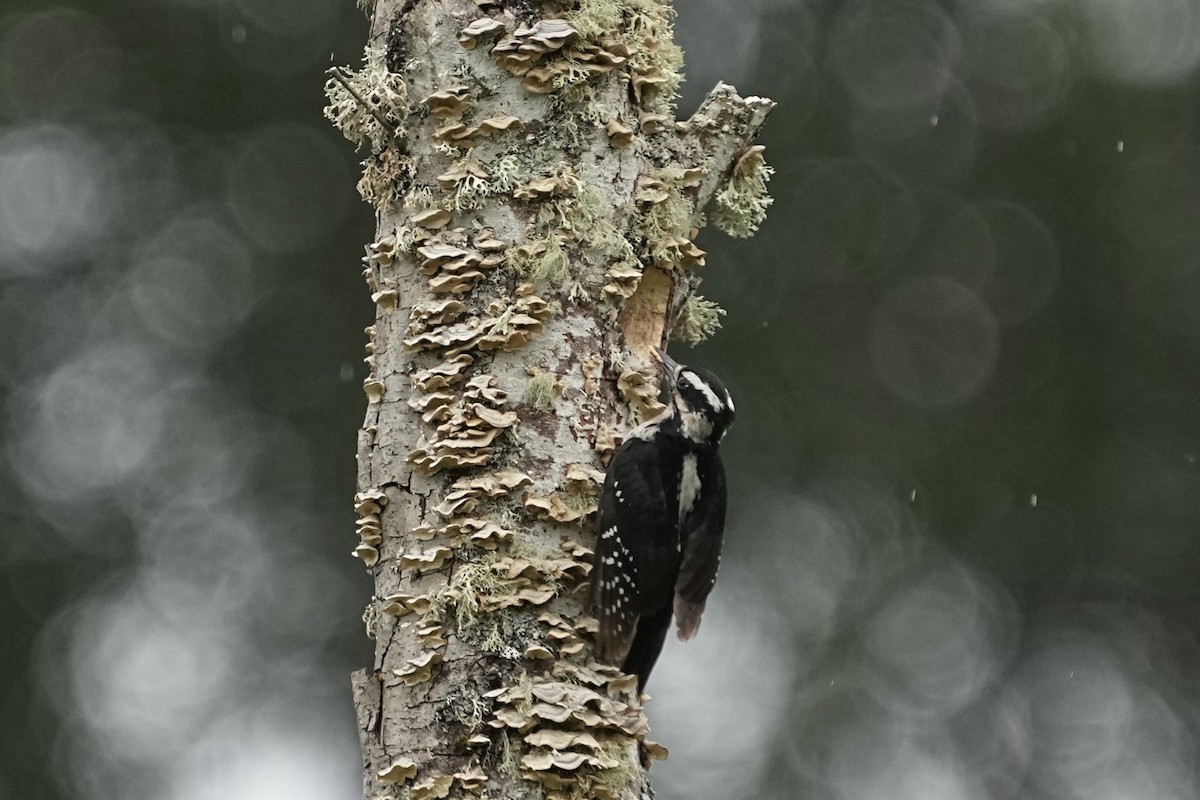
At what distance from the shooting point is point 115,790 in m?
7.45

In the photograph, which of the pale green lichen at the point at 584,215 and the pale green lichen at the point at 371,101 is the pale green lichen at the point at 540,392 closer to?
the pale green lichen at the point at 584,215

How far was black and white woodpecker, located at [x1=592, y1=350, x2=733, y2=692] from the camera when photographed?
3.73m

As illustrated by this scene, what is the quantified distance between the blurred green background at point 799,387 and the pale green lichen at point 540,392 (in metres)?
3.88

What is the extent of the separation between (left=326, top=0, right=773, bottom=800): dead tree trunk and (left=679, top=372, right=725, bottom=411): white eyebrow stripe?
20cm

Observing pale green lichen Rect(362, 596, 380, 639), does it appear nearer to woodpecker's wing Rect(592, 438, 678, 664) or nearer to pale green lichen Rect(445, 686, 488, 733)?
pale green lichen Rect(445, 686, 488, 733)

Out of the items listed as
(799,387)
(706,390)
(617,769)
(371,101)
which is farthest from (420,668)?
(799,387)

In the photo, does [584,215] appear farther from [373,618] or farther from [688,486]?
[373,618]

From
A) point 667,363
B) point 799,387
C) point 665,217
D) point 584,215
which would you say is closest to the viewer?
point 584,215

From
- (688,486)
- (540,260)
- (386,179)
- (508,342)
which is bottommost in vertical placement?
(688,486)

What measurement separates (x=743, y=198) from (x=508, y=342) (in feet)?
3.43

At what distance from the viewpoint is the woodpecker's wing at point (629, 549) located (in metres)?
3.68

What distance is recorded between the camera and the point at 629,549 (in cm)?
385

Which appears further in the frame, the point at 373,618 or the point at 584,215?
the point at 584,215

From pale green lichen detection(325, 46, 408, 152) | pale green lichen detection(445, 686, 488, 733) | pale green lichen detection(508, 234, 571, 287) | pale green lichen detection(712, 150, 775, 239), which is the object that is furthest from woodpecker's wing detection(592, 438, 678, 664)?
pale green lichen detection(325, 46, 408, 152)
